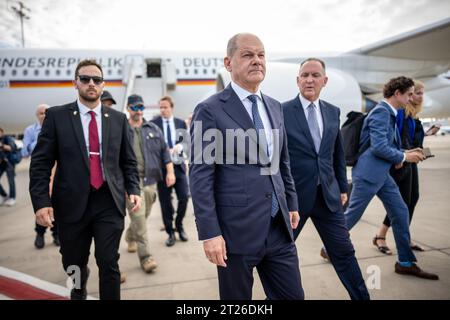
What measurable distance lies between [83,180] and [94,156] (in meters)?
0.19

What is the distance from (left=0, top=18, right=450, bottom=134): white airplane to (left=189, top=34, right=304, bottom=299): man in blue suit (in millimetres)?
5334

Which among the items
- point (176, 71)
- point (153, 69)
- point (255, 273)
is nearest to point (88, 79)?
point (255, 273)

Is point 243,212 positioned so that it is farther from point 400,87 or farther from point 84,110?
point 400,87

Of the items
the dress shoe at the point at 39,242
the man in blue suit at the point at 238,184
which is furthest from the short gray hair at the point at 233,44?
the dress shoe at the point at 39,242

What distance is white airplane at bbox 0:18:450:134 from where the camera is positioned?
8102mm

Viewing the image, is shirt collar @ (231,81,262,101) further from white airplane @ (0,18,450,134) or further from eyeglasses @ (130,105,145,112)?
white airplane @ (0,18,450,134)

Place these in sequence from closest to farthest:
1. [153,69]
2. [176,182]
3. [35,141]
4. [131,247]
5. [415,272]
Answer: [415,272]
[131,247]
[176,182]
[35,141]
[153,69]

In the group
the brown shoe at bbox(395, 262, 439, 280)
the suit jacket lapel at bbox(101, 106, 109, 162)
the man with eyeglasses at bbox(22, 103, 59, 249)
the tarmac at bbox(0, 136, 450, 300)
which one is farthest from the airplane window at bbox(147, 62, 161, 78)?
the brown shoe at bbox(395, 262, 439, 280)

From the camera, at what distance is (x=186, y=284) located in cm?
257

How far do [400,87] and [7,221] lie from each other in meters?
6.34

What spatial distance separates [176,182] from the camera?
4031 mm

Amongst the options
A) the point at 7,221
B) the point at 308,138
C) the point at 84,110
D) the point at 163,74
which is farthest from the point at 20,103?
the point at 308,138

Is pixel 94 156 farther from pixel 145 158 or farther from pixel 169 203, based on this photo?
pixel 169 203

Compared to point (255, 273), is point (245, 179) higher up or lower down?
higher up
